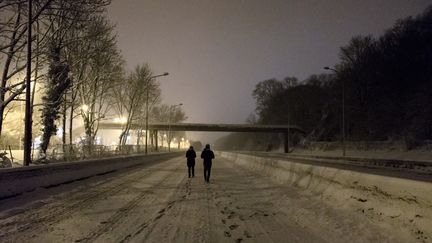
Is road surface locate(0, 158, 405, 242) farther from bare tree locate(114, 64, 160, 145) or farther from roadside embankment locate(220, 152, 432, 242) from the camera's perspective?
bare tree locate(114, 64, 160, 145)

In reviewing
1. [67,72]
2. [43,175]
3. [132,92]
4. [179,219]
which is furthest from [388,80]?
[179,219]

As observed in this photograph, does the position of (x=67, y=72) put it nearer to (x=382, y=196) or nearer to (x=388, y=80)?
(x=382, y=196)

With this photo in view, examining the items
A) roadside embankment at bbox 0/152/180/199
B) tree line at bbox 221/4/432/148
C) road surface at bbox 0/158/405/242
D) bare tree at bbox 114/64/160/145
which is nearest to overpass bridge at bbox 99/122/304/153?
tree line at bbox 221/4/432/148

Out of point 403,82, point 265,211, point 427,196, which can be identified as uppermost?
point 403,82

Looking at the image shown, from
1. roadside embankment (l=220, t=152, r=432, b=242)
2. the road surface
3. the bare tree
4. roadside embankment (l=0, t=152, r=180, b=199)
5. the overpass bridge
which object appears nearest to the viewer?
roadside embankment (l=220, t=152, r=432, b=242)

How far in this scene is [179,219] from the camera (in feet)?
39.5

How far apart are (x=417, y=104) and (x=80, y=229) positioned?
78008 mm

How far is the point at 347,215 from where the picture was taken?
11305 millimetres

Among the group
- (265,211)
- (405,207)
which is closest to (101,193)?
(265,211)

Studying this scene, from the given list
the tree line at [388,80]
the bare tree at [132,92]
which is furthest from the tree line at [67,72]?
the tree line at [388,80]

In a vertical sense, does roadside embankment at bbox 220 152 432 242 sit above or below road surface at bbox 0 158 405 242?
above

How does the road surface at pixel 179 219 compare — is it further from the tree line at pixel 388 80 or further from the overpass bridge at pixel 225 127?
the overpass bridge at pixel 225 127

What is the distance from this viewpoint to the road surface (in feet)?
31.6

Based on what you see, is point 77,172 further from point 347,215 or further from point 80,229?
point 347,215
